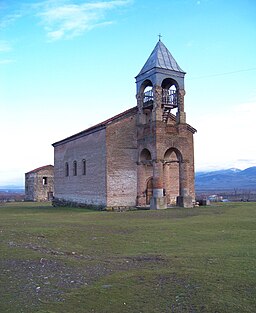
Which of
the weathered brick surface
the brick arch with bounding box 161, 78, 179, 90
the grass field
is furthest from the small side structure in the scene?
the grass field

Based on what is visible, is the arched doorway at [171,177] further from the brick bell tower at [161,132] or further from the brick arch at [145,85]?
the brick arch at [145,85]

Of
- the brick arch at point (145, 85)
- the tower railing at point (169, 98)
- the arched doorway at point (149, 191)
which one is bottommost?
the arched doorway at point (149, 191)

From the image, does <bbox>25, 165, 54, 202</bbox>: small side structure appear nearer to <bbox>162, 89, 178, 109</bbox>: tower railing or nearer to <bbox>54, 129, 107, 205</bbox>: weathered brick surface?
<bbox>54, 129, 107, 205</bbox>: weathered brick surface

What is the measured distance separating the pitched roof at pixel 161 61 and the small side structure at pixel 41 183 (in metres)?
28.4

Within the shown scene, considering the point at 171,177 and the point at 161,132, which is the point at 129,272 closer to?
the point at 161,132

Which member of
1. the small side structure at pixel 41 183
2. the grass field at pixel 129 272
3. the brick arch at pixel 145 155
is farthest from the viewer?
the small side structure at pixel 41 183

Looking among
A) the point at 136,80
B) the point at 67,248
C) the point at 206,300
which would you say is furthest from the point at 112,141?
the point at 206,300

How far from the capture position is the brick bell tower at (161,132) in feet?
96.8

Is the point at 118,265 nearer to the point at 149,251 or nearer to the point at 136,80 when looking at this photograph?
the point at 149,251

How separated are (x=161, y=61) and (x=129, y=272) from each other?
83.9 ft

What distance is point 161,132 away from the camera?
29672 millimetres

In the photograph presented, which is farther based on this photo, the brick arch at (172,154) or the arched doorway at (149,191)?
the arched doorway at (149,191)

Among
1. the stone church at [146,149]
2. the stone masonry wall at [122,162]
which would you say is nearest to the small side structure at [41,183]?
the stone church at [146,149]

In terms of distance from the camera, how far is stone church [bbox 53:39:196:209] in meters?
29.8
